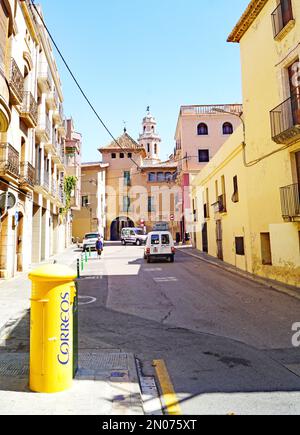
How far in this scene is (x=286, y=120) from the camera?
1071cm

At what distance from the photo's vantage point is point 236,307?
26.3 feet

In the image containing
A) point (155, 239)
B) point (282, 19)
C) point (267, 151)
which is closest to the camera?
point (282, 19)

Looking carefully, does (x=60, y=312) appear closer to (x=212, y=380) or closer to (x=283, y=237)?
(x=212, y=380)

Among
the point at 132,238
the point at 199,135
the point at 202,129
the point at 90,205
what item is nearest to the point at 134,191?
the point at 90,205

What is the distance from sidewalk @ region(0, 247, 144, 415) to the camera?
3221mm

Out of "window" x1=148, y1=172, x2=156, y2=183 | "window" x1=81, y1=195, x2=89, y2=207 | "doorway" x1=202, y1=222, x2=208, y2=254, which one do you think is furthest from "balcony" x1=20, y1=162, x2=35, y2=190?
"window" x1=148, y1=172, x2=156, y2=183

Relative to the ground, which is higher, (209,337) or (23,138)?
(23,138)

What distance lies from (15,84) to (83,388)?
492 inches

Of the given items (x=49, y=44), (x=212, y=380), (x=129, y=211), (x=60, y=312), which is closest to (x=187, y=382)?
(x=212, y=380)

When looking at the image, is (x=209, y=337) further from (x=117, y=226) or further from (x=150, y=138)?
(x=150, y=138)

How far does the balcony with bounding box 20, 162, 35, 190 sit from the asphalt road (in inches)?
236

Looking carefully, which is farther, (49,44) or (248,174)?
(49,44)

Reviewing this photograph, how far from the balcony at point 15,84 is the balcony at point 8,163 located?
1.98m
